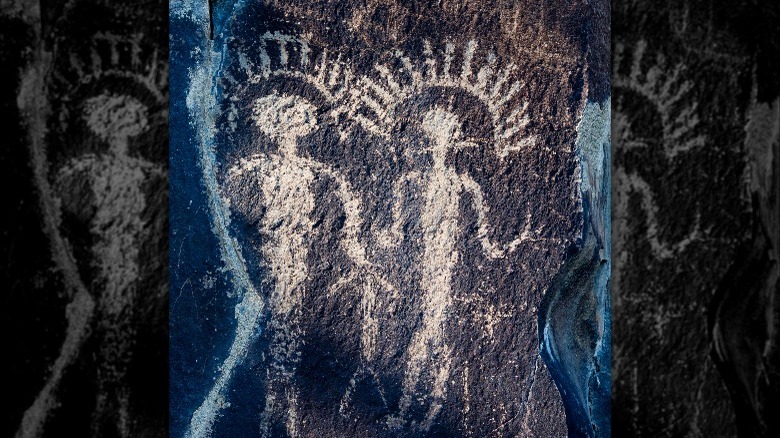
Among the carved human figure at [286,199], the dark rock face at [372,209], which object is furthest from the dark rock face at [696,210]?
the carved human figure at [286,199]

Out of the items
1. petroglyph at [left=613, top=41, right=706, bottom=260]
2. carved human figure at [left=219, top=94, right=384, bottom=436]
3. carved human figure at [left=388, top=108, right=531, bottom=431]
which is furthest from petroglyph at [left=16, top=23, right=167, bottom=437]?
petroglyph at [left=613, top=41, right=706, bottom=260]

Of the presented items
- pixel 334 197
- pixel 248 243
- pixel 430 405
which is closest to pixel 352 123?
pixel 334 197

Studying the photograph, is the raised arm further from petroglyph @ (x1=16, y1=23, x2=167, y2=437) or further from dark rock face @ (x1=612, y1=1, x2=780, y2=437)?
petroglyph @ (x1=16, y1=23, x2=167, y2=437)

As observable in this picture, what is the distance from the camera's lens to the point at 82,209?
0.92m

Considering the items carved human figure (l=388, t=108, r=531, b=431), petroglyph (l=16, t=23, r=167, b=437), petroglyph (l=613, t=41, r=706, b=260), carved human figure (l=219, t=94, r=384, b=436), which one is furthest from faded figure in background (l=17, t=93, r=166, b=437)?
petroglyph (l=613, t=41, r=706, b=260)

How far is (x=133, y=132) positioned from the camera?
938mm

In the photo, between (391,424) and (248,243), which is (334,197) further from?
(391,424)

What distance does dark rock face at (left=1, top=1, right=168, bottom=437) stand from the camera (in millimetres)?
912

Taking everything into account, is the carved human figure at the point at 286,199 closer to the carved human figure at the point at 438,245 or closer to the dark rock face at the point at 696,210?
the carved human figure at the point at 438,245

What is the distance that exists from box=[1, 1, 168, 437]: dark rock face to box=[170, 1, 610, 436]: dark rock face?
0.13ft

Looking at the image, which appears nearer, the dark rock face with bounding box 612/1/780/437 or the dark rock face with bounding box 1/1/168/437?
the dark rock face with bounding box 1/1/168/437

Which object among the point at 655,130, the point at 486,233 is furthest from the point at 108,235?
the point at 655,130

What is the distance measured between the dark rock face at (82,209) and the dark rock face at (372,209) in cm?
4

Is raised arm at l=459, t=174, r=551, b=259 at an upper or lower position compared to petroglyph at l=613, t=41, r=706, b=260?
lower
